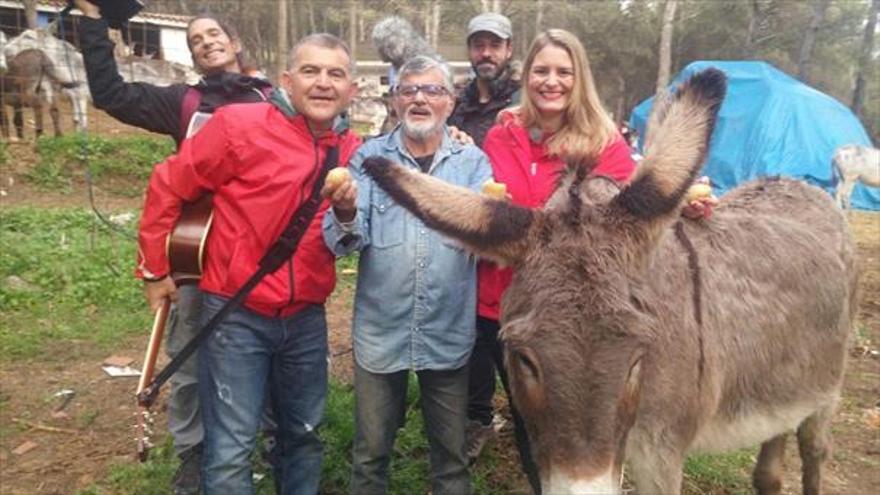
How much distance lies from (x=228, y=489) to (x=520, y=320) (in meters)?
1.58

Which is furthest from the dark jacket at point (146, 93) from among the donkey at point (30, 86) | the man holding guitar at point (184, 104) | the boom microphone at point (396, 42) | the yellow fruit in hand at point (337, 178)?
the donkey at point (30, 86)

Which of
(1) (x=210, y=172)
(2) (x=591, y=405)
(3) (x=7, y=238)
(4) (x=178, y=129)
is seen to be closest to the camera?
(2) (x=591, y=405)

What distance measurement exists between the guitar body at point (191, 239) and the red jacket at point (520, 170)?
1.23 m

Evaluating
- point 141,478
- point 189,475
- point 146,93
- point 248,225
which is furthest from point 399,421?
point 146,93

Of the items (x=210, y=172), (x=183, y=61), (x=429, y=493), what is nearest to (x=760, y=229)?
(x=429, y=493)

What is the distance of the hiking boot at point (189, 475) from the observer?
144 inches

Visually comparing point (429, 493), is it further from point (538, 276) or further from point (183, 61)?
point (183, 61)

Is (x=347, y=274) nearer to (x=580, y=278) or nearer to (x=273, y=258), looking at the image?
(x=273, y=258)

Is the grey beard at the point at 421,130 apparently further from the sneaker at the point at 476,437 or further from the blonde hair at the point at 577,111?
the sneaker at the point at 476,437

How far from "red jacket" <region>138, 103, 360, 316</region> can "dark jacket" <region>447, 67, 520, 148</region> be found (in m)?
1.43

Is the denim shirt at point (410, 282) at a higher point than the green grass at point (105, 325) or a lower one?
higher

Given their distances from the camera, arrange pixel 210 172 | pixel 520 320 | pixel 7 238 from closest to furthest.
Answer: pixel 520 320
pixel 210 172
pixel 7 238

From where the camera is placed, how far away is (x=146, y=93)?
11.7ft

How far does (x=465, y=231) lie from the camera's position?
2.18 metres
